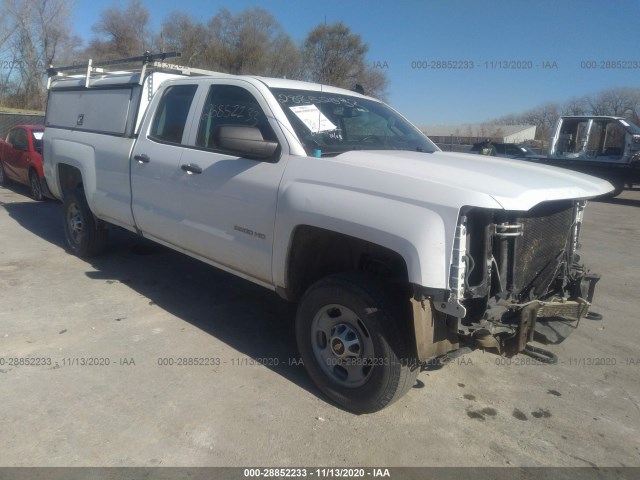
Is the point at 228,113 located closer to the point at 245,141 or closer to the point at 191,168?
the point at 191,168

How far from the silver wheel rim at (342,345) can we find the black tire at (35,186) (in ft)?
29.7

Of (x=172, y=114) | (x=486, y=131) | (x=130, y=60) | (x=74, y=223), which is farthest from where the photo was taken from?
(x=486, y=131)

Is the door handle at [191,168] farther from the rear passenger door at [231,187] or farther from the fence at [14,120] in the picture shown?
the fence at [14,120]

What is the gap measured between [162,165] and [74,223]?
2.60 m

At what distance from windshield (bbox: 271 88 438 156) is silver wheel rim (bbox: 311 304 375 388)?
3.66 ft

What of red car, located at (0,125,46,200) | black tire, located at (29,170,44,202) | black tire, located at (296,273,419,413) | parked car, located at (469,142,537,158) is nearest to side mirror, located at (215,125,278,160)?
black tire, located at (296,273,419,413)

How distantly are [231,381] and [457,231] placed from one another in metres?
1.95

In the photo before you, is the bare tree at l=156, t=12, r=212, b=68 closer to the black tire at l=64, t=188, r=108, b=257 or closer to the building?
the black tire at l=64, t=188, r=108, b=257

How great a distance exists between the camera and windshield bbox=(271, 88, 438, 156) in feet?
12.2

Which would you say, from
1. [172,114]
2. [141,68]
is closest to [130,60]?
[141,68]

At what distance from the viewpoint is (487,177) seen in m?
3.00

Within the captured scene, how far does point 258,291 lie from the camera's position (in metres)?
5.59

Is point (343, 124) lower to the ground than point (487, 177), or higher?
higher

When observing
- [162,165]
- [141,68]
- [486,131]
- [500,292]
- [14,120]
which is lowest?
[500,292]
